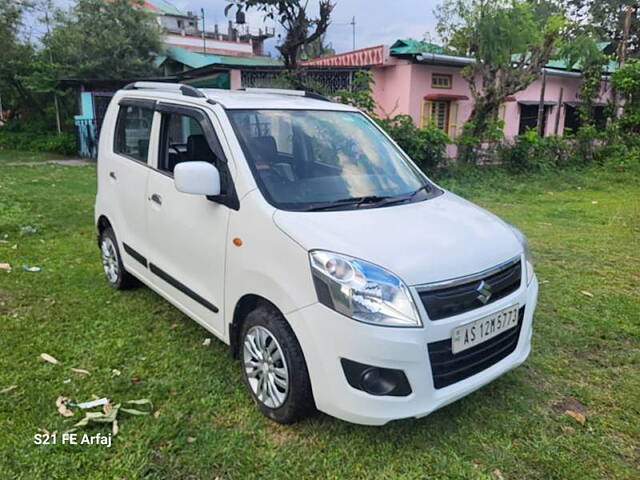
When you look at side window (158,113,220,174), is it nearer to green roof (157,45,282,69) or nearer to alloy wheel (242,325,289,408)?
alloy wheel (242,325,289,408)

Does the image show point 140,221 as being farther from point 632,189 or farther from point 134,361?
point 632,189

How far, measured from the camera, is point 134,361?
126 inches

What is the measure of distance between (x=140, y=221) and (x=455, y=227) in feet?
7.53

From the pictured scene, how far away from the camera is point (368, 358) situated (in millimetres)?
2123

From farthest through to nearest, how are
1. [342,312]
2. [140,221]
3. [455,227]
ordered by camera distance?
1. [140,221]
2. [455,227]
3. [342,312]

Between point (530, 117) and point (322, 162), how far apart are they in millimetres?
16727

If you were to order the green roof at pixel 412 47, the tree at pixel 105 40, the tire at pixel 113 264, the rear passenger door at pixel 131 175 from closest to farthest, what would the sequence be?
the rear passenger door at pixel 131 175
the tire at pixel 113 264
the green roof at pixel 412 47
the tree at pixel 105 40

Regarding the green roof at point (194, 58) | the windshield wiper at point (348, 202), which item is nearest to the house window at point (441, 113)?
the green roof at point (194, 58)

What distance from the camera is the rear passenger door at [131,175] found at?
361 centimetres

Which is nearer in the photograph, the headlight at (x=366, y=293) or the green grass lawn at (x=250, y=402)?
the headlight at (x=366, y=293)

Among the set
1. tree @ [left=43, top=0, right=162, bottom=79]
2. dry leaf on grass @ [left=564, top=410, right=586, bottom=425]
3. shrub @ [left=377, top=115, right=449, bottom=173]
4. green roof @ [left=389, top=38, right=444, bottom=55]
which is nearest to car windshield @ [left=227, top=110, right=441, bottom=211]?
dry leaf on grass @ [left=564, top=410, right=586, bottom=425]

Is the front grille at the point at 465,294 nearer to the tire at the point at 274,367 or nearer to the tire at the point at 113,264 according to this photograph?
the tire at the point at 274,367

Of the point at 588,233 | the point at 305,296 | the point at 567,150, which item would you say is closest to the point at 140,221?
the point at 305,296

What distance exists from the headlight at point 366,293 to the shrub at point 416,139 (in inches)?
316
